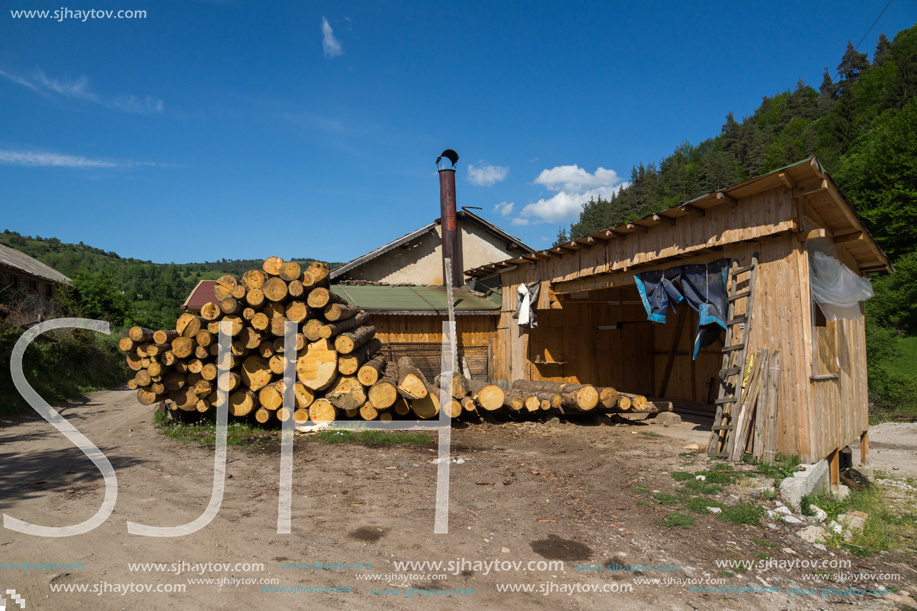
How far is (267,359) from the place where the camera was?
8.74 metres

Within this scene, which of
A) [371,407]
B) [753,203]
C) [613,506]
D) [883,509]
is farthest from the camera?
[371,407]

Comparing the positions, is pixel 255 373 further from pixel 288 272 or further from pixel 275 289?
pixel 288 272

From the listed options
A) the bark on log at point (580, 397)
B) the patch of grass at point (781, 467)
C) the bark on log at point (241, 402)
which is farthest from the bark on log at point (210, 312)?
the patch of grass at point (781, 467)

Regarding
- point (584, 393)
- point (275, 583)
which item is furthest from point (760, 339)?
point (275, 583)

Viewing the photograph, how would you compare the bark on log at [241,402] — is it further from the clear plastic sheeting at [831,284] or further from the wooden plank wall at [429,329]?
the clear plastic sheeting at [831,284]

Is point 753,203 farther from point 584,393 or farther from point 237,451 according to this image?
point 237,451

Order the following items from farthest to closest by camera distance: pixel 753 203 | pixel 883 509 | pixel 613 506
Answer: pixel 753 203 < pixel 883 509 < pixel 613 506

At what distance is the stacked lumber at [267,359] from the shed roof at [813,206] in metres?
4.99

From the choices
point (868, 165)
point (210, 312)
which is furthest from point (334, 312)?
point (868, 165)

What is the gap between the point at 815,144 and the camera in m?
55.3

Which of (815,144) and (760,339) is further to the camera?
(815,144)

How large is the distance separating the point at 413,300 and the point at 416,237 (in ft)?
12.2

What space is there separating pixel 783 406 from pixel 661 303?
2.93 m

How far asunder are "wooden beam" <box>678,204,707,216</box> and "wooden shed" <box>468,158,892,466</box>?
22 millimetres
